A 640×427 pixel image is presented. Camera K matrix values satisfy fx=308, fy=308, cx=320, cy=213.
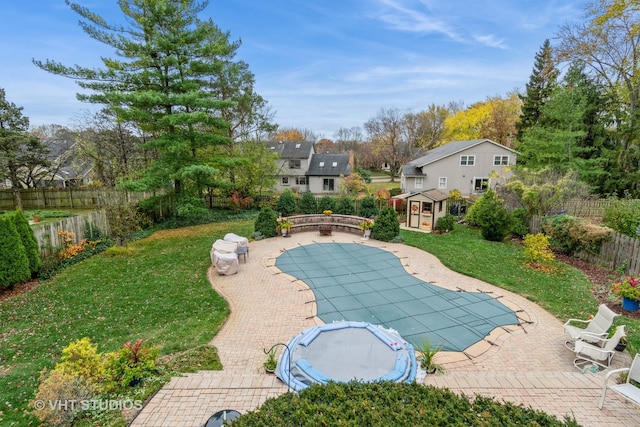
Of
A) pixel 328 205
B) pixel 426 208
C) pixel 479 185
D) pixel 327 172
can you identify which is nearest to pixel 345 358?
pixel 426 208

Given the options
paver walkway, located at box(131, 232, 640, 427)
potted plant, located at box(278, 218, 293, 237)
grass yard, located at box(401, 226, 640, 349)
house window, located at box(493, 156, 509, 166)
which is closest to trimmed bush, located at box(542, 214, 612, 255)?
grass yard, located at box(401, 226, 640, 349)

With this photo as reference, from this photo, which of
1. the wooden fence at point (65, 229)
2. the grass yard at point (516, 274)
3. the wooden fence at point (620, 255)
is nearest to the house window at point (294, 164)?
the grass yard at point (516, 274)

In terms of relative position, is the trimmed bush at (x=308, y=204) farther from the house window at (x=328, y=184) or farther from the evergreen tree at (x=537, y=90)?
the evergreen tree at (x=537, y=90)

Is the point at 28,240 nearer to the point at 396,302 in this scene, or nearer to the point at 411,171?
the point at 396,302

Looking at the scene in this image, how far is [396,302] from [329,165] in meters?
26.9

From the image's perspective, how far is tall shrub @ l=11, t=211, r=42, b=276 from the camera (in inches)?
369

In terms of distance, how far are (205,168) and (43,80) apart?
7415 mm

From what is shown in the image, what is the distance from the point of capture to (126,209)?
520 inches

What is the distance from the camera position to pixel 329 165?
112ft

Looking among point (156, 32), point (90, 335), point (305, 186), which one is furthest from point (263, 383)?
point (305, 186)

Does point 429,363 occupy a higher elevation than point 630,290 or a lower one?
lower

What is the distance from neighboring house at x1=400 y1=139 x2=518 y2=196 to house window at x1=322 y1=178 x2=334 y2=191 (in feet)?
26.6

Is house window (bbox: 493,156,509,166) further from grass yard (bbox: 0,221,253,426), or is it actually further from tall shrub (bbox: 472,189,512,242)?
grass yard (bbox: 0,221,253,426)

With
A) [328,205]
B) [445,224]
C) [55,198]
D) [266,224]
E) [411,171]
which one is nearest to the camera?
[266,224]
